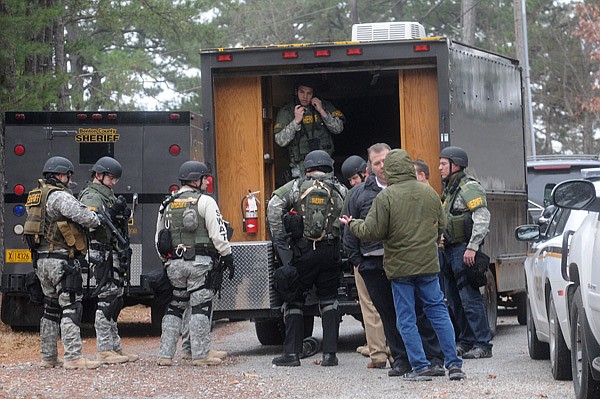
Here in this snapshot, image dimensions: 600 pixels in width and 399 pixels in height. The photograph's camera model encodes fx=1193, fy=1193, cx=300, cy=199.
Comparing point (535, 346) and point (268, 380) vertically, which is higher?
point (535, 346)

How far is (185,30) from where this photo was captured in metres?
24.0

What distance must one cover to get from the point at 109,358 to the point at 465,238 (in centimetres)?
360

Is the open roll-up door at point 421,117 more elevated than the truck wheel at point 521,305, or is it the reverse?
the open roll-up door at point 421,117

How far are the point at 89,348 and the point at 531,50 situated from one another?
33591 millimetres

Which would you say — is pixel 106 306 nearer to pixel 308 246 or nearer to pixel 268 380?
pixel 308 246

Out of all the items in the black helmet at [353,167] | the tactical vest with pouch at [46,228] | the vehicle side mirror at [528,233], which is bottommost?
the vehicle side mirror at [528,233]

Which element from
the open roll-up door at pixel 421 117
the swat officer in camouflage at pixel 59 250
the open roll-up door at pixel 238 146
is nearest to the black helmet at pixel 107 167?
the swat officer in camouflage at pixel 59 250

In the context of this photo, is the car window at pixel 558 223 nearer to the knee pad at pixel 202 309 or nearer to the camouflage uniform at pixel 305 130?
the knee pad at pixel 202 309

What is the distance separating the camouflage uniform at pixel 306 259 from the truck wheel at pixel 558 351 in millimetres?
2409

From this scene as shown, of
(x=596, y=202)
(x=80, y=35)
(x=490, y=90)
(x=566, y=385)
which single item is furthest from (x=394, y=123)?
(x=80, y=35)

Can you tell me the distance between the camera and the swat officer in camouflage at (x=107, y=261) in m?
11.5

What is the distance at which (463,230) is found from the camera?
11.3m

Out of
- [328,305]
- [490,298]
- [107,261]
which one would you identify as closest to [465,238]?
[328,305]

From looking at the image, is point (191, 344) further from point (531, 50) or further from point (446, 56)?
point (531, 50)
